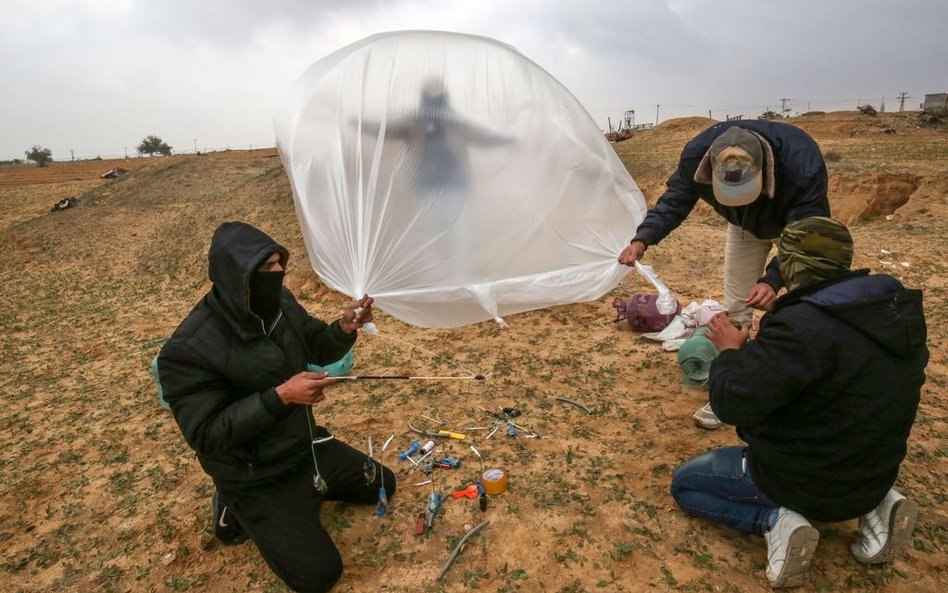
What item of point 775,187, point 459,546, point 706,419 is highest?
point 775,187

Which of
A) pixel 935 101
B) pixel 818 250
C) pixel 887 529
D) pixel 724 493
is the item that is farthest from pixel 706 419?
pixel 935 101

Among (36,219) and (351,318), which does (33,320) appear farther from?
(36,219)

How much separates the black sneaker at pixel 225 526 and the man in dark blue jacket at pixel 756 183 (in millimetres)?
2494

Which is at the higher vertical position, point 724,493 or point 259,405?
point 259,405

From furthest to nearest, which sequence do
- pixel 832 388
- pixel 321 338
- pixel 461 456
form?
pixel 461 456
pixel 321 338
pixel 832 388

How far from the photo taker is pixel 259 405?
1975 millimetres

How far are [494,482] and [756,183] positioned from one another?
1.93 m

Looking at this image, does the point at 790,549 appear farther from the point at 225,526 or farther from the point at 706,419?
the point at 225,526

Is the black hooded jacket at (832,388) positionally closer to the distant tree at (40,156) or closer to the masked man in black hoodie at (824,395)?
the masked man in black hoodie at (824,395)

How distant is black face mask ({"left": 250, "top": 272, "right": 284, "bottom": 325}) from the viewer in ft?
6.77

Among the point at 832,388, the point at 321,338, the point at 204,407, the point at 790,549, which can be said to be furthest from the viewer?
the point at 321,338

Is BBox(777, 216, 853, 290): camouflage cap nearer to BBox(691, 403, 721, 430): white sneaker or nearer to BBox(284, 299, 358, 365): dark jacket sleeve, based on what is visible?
BBox(691, 403, 721, 430): white sneaker

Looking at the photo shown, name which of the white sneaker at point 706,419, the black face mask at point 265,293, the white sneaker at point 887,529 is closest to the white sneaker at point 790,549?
the white sneaker at point 887,529

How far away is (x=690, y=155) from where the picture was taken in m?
2.99
